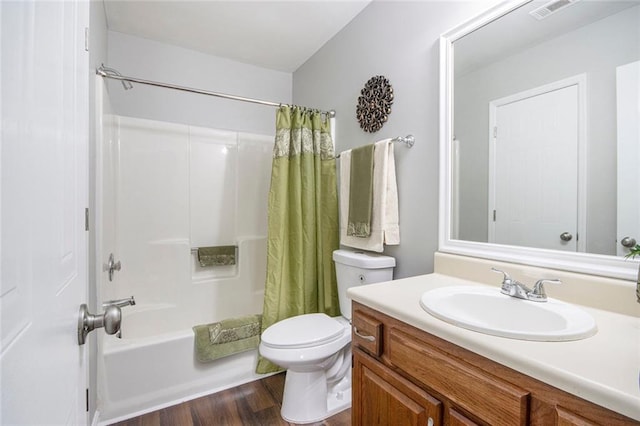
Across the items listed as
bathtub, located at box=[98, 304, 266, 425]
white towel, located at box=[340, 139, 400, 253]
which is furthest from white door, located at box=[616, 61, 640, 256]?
bathtub, located at box=[98, 304, 266, 425]

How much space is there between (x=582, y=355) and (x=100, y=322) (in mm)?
1066

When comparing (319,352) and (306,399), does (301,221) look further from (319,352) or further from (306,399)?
(306,399)

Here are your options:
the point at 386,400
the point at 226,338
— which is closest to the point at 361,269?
the point at 386,400

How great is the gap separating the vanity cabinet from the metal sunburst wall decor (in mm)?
1134

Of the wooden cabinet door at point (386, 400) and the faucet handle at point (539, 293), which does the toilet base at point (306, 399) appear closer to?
the wooden cabinet door at point (386, 400)

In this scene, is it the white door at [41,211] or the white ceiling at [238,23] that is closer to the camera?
the white door at [41,211]

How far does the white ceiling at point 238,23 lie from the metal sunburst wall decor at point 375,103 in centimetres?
54

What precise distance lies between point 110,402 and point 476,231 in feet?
6.87

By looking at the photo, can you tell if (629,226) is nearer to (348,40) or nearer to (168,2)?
(348,40)

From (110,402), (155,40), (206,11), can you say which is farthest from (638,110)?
(155,40)

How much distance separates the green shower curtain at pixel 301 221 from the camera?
1.98 m

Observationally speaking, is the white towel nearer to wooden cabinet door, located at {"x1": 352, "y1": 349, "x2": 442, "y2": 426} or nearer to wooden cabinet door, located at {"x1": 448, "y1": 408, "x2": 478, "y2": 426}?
wooden cabinet door, located at {"x1": 352, "y1": 349, "x2": 442, "y2": 426}

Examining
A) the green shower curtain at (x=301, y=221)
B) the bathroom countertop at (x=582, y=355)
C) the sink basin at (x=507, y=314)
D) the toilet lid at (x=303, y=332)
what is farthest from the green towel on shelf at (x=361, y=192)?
the bathroom countertop at (x=582, y=355)

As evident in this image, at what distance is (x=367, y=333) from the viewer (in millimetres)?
1058
